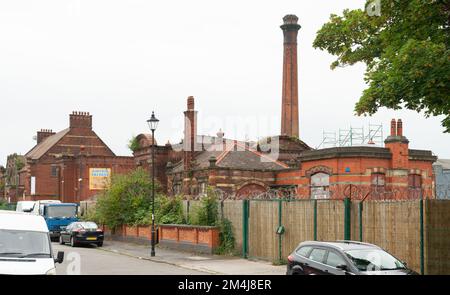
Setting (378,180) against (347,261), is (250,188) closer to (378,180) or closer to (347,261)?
(378,180)

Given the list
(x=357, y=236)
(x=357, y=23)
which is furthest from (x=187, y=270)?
(x=357, y=23)

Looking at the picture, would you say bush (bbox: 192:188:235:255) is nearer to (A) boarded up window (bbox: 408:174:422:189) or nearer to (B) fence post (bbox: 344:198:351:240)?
(B) fence post (bbox: 344:198:351:240)

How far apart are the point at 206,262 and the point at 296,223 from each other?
13.8ft

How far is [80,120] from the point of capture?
81188mm

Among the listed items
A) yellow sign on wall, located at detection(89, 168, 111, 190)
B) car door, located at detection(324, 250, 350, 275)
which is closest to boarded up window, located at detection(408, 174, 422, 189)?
car door, located at detection(324, 250, 350, 275)

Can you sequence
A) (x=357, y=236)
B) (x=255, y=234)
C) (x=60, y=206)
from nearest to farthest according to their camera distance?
(x=357, y=236) < (x=255, y=234) < (x=60, y=206)

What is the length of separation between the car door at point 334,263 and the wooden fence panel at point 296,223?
335 inches

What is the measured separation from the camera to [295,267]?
15742 mm

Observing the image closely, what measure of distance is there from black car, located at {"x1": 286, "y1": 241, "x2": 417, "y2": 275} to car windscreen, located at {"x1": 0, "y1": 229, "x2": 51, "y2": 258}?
611cm

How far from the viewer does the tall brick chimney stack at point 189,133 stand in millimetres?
45125

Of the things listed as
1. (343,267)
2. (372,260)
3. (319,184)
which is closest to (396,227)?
(372,260)

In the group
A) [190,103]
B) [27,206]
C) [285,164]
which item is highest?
[190,103]

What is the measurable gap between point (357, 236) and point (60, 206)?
85.4 ft
